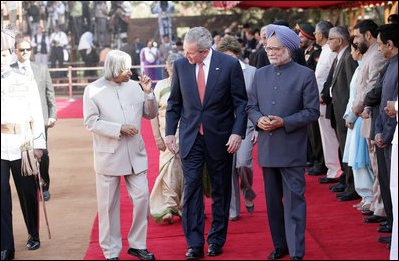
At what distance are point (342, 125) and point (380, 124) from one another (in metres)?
1.93

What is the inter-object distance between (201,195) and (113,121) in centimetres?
92

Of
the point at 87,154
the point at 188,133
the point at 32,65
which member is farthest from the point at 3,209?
the point at 87,154

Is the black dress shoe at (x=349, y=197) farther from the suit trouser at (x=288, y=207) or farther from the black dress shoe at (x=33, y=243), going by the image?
the black dress shoe at (x=33, y=243)

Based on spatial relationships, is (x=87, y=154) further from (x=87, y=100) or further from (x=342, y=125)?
(x=87, y=100)

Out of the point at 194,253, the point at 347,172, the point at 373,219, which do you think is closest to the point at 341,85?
the point at 347,172

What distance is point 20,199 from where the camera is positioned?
6199 mm

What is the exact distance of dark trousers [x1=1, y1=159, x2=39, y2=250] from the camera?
225 inches

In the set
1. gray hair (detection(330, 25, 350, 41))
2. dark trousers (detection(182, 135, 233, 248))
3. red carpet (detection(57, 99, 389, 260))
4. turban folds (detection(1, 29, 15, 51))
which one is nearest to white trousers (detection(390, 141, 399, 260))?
red carpet (detection(57, 99, 389, 260))

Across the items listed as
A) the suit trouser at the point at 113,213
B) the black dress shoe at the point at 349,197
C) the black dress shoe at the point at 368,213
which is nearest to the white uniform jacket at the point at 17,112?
the suit trouser at the point at 113,213

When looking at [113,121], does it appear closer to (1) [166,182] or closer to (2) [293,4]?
(1) [166,182]

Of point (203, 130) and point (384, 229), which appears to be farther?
point (384, 229)

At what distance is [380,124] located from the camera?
6039 millimetres

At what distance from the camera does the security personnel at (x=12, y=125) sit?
5.71 m

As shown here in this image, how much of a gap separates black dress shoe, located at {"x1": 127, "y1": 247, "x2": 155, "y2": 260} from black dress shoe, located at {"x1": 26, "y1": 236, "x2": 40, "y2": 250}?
91 centimetres
